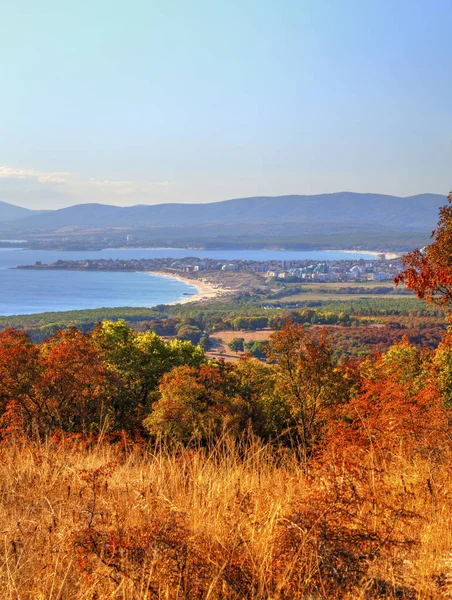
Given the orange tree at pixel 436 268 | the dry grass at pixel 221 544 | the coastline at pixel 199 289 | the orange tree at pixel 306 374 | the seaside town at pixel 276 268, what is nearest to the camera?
the dry grass at pixel 221 544

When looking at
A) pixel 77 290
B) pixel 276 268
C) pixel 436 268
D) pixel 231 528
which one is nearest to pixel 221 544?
pixel 231 528

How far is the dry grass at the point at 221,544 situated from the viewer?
231 cm

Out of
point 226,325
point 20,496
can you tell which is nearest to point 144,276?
point 226,325

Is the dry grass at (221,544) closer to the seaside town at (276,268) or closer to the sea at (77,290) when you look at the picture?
the sea at (77,290)

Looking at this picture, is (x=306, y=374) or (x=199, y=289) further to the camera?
(x=199, y=289)

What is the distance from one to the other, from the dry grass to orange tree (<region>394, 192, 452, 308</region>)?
162 inches

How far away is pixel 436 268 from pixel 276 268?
395 feet

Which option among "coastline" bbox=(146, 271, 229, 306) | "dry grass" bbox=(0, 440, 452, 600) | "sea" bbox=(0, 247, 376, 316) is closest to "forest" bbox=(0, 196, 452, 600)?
"dry grass" bbox=(0, 440, 452, 600)

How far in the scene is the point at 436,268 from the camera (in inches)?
277

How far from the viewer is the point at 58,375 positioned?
427 inches

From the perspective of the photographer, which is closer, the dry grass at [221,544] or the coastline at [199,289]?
the dry grass at [221,544]

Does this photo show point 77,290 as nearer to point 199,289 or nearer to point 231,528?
point 199,289

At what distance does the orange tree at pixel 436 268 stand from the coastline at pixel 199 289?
225 ft

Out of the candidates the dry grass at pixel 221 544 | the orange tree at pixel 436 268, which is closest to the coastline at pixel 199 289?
the orange tree at pixel 436 268
